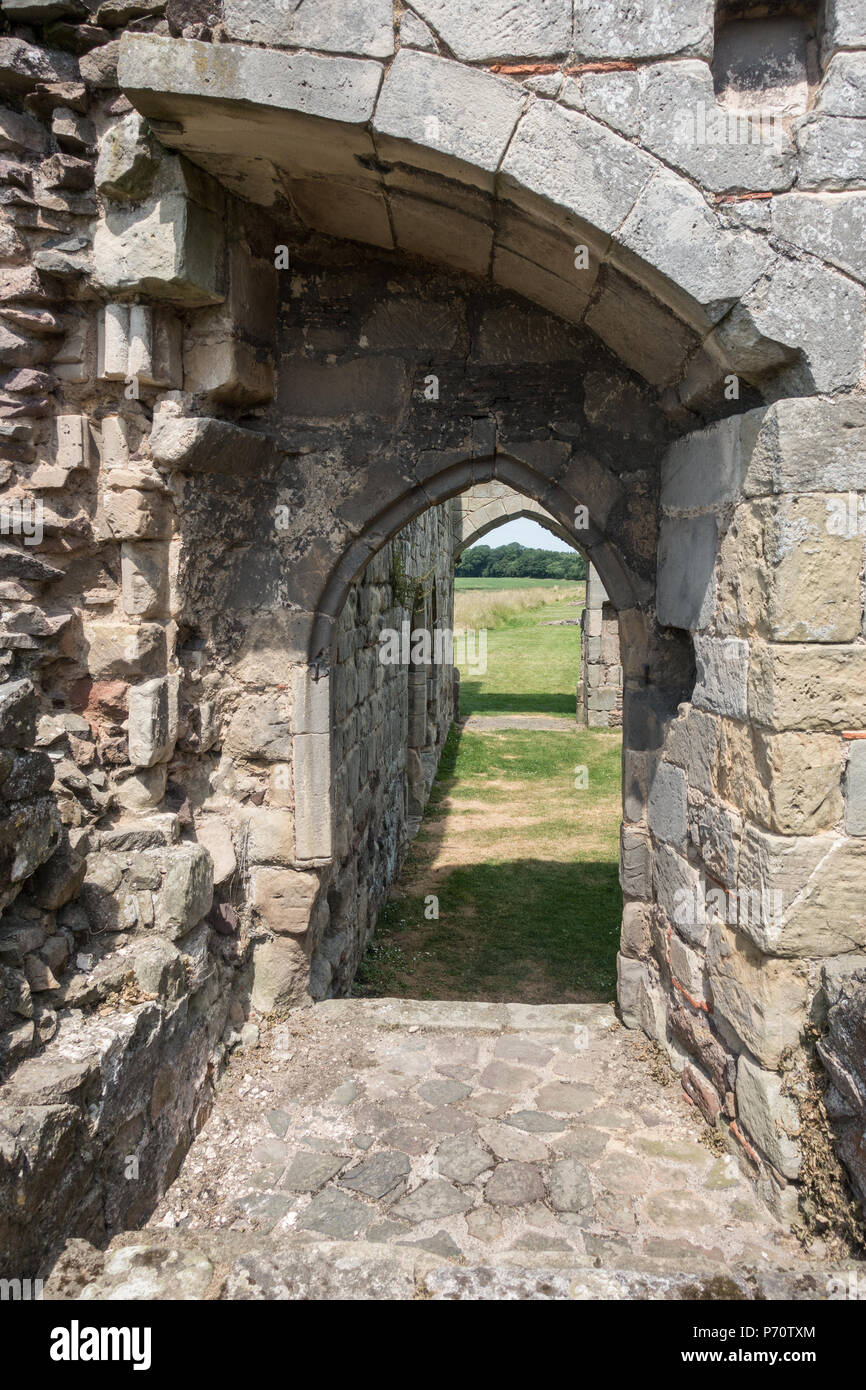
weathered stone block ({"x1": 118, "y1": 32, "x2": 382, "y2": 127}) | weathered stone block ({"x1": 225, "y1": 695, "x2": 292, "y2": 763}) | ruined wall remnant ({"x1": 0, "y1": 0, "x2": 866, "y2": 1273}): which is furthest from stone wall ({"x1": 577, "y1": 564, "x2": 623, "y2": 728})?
weathered stone block ({"x1": 118, "y1": 32, "x2": 382, "y2": 127})

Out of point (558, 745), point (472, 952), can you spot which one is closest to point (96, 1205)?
point (472, 952)

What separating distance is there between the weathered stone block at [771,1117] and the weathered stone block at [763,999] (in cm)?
6

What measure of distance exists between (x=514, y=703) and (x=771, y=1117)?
14311 millimetres

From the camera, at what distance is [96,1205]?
2.71 meters

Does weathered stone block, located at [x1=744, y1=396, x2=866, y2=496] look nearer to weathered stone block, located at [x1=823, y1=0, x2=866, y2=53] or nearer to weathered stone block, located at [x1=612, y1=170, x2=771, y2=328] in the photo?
weathered stone block, located at [x1=612, y1=170, x2=771, y2=328]

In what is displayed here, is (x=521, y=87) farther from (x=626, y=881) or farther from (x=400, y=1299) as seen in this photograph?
(x=400, y=1299)

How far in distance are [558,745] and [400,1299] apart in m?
10.9

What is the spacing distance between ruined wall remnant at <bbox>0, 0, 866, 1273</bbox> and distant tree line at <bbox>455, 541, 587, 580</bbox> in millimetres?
57561

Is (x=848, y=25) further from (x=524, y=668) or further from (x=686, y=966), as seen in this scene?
(x=524, y=668)

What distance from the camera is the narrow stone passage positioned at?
233 centimetres

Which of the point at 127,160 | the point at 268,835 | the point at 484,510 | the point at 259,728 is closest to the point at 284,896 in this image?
the point at 268,835

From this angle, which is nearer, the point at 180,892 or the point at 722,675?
the point at 722,675

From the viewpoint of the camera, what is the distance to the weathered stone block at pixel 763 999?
9.71 feet

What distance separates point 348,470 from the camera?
420 centimetres
